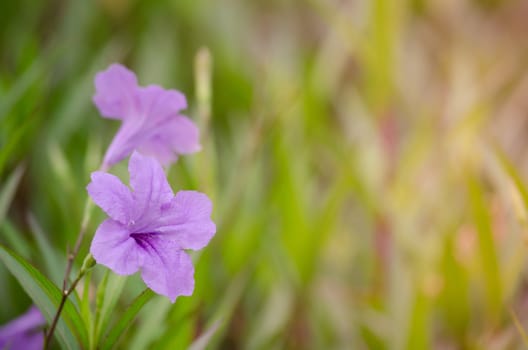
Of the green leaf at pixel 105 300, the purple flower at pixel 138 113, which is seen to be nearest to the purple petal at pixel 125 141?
the purple flower at pixel 138 113

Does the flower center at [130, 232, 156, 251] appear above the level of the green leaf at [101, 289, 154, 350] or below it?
above

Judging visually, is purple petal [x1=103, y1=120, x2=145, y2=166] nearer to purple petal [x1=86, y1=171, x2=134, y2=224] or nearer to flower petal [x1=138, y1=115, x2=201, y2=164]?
flower petal [x1=138, y1=115, x2=201, y2=164]

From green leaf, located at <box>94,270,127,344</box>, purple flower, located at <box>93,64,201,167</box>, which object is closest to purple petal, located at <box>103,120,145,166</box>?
purple flower, located at <box>93,64,201,167</box>

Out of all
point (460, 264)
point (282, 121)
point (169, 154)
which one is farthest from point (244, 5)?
point (169, 154)

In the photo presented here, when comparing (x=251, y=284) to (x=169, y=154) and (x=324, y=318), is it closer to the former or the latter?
→ (x=324, y=318)

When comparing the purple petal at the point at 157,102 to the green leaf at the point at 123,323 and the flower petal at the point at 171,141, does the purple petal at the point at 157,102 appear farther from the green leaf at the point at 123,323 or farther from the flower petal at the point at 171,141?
the green leaf at the point at 123,323

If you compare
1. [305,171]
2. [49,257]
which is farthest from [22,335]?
[305,171]
